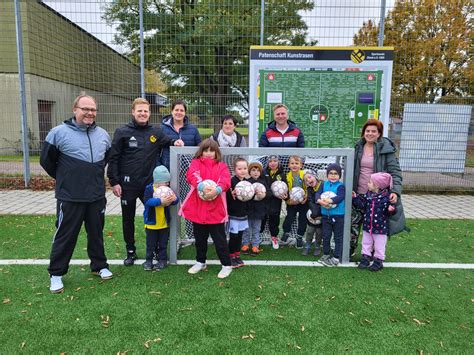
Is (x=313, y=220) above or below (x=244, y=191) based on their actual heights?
below

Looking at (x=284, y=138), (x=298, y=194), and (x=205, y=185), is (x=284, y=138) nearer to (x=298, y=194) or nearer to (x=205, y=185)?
(x=298, y=194)

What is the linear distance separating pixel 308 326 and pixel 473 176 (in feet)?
27.5

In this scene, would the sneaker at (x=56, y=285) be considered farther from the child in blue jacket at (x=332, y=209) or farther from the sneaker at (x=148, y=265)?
the child in blue jacket at (x=332, y=209)

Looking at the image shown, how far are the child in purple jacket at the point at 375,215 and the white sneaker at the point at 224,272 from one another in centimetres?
146

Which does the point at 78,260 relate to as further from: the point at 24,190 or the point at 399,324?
the point at 24,190

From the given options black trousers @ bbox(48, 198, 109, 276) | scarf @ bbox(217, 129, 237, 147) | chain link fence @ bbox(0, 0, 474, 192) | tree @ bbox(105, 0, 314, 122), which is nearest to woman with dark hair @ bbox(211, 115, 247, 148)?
scarf @ bbox(217, 129, 237, 147)

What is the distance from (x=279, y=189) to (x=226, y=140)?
871 millimetres

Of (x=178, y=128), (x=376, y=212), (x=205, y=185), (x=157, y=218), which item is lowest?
(x=157, y=218)

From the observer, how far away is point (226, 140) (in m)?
4.46

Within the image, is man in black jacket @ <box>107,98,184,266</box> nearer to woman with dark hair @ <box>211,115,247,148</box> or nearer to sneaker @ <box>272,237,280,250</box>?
woman with dark hair @ <box>211,115,247,148</box>

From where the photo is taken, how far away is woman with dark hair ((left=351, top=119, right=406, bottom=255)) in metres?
3.91

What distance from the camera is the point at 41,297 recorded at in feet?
11.1

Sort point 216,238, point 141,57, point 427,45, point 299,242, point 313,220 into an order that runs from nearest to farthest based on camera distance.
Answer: point 216,238 → point 313,220 → point 299,242 → point 141,57 → point 427,45

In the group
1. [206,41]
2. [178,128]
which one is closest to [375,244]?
[178,128]
